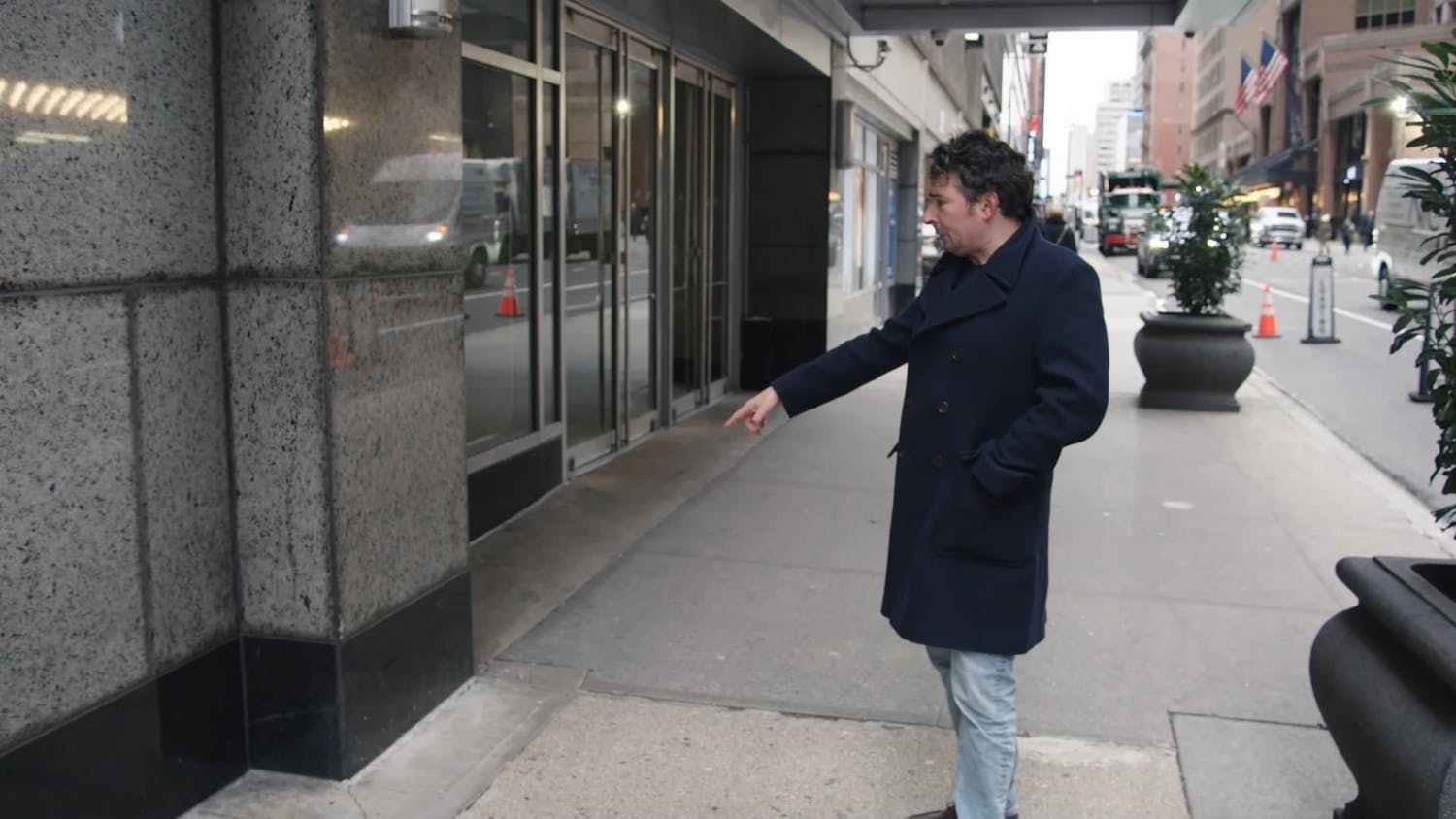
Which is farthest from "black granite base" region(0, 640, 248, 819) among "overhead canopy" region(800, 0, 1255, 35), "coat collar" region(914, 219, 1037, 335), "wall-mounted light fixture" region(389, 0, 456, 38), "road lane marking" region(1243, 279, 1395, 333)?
"road lane marking" region(1243, 279, 1395, 333)

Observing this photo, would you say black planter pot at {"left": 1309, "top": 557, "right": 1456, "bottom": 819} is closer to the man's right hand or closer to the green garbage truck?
the man's right hand

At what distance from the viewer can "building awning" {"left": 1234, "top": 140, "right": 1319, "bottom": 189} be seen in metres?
91.0

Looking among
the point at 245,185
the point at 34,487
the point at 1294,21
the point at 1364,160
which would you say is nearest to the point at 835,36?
the point at 245,185

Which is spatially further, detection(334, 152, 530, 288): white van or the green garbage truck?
the green garbage truck

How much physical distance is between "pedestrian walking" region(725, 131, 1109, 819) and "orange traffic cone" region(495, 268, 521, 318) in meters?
4.32

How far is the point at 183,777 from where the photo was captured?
3.83m

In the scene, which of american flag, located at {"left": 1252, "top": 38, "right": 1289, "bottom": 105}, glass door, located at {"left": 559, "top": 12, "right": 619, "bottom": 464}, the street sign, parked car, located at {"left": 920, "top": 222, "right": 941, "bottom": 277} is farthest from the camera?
american flag, located at {"left": 1252, "top": 38, "right": 1289, "bottom": 105}

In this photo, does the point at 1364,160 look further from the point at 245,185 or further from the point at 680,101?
the point at 245,185

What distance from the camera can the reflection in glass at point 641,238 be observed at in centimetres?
957

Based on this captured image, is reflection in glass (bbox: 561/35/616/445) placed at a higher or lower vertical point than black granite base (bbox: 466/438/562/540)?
higher

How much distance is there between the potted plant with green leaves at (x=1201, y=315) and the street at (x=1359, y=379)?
0.90 m

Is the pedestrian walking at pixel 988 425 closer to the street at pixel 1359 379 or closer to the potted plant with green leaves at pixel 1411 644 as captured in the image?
the potted plant with green leaves at pixel 1411 644

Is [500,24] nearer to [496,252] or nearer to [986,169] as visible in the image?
[496,252]

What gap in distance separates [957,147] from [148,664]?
2.56 metres
